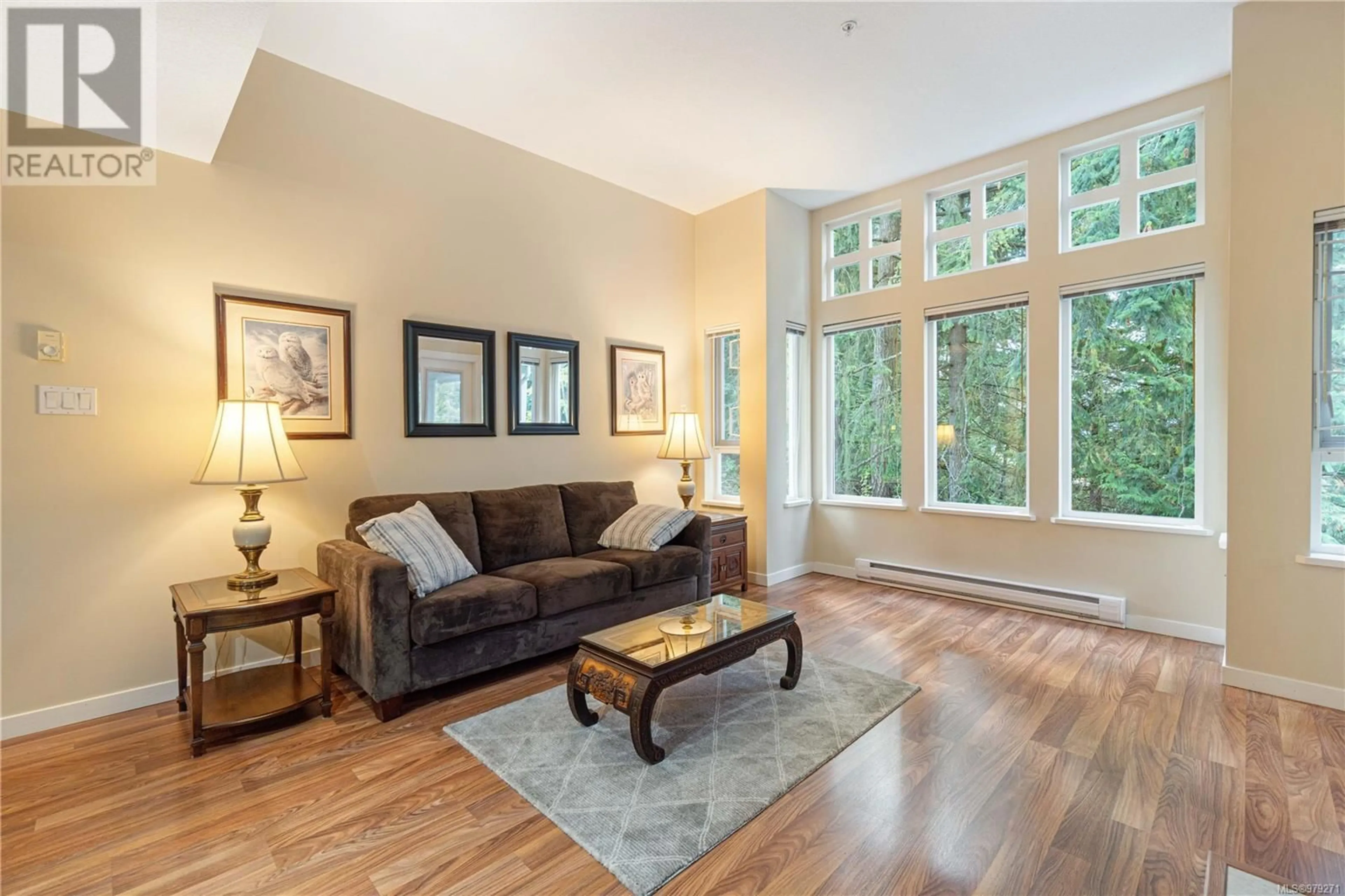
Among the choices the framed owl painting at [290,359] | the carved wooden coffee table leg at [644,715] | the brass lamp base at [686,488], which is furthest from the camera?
the brass lamp base at [686,488]

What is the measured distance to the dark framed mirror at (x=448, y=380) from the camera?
3.59 meters

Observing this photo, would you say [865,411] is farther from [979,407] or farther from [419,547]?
[419,547]

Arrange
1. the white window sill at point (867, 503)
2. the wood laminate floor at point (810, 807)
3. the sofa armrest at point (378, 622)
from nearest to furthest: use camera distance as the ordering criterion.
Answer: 1. the wood laminate floor at point (810, 807)
2. the sofa armrest at point (378, 622)
3. the white window sill at point (867, 503)

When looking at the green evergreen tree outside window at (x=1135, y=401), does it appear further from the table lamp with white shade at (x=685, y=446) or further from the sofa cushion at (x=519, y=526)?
the sofa cushion at (x=519, y=526)

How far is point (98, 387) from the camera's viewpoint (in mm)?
2637

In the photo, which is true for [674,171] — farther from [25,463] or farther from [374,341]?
[25,463]

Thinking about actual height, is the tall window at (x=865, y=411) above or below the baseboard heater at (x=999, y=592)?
above

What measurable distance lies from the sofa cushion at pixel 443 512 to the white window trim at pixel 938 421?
350 cm

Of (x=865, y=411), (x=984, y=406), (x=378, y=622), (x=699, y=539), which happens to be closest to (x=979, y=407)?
(x=984, y=406)


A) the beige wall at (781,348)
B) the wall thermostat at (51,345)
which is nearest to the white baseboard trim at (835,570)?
the beige wall at (781,348)

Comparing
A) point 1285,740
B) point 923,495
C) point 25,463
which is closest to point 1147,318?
point 923,495

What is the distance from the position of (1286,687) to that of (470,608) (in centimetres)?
391

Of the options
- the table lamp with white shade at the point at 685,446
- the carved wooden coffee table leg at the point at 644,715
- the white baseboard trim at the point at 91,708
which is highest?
the table lamp with white shade at the point at 685,446

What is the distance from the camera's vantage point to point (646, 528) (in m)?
3.96
